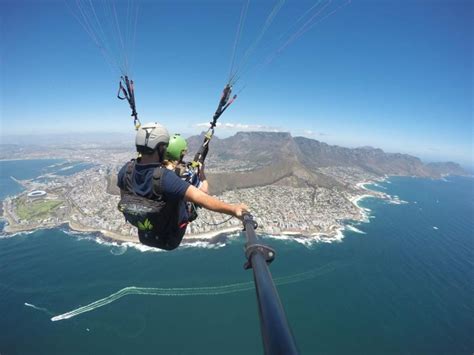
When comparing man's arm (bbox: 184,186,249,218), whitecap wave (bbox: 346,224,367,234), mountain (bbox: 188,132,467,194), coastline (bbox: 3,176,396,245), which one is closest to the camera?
man's arm (bbox: 184,186,249,218)

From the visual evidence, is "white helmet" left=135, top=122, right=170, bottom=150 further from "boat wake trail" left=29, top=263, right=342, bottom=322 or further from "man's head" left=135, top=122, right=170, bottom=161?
"boat wake trail" left=29, top=263, right=342, bottom=322

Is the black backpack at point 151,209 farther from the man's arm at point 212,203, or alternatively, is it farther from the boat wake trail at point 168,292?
the boat wake trail at point 168,292

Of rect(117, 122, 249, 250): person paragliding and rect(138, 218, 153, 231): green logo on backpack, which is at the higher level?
rect(117, 122, 249, 250): person paragliding

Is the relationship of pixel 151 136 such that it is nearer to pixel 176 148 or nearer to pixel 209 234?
pixel 176 148

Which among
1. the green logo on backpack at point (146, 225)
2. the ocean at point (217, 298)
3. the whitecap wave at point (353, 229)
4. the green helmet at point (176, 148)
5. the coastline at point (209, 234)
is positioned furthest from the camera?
the whitecap wave at point (353, 229)

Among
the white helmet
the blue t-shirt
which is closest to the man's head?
the white helmet

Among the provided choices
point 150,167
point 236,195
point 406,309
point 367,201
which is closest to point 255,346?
point 406,309

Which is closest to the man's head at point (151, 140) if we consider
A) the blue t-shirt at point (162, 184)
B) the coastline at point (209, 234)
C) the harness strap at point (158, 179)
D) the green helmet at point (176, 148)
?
the blue t-shirt at point (162, 184)
